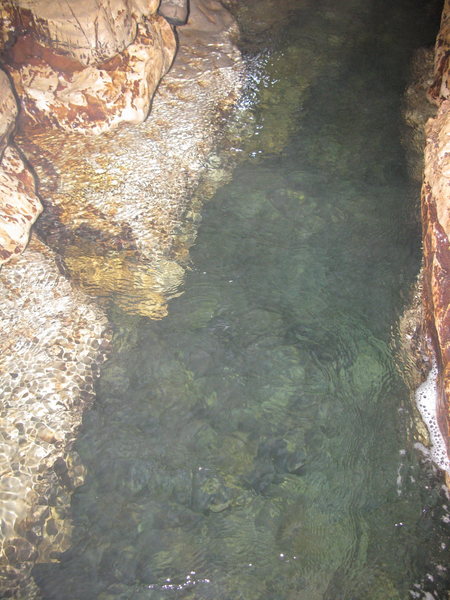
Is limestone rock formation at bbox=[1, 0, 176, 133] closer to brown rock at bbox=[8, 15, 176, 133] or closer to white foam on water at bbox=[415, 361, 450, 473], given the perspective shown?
brown rock at bbox=[8, 15, 176, 133]

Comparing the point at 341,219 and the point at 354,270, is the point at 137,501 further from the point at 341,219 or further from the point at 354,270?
the point at 341,219

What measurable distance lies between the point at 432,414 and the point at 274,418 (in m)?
0.94

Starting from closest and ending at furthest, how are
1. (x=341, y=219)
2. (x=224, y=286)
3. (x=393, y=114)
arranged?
(x=224, y=286) → (x=341, y=219) → (x=393, y=114)

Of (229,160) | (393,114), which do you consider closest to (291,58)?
(393,114)

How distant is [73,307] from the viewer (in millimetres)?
3033

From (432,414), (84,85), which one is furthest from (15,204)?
(432,414)

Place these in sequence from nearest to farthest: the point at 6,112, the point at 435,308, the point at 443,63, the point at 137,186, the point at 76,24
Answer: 1. the point at 435,308
2. the point at 6,112
3. the point at 76,24
4. the point at 137,186
5. the point at 443,63

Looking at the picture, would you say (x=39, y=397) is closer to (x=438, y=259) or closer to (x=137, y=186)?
(x=137, y=186)

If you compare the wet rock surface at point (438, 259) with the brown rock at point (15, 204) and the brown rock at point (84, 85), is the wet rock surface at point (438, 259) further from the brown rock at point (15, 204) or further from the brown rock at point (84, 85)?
the brown rock at point (15, 204)

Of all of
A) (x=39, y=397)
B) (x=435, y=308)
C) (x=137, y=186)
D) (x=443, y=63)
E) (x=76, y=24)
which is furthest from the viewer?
(x=443, y=63)

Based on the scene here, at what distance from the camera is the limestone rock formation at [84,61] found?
3.52m

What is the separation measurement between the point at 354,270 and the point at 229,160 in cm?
158

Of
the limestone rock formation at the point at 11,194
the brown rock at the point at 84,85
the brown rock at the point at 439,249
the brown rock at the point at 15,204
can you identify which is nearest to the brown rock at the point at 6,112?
the limestone rock formation at the point at 11,194

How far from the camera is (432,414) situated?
8.38 ft
